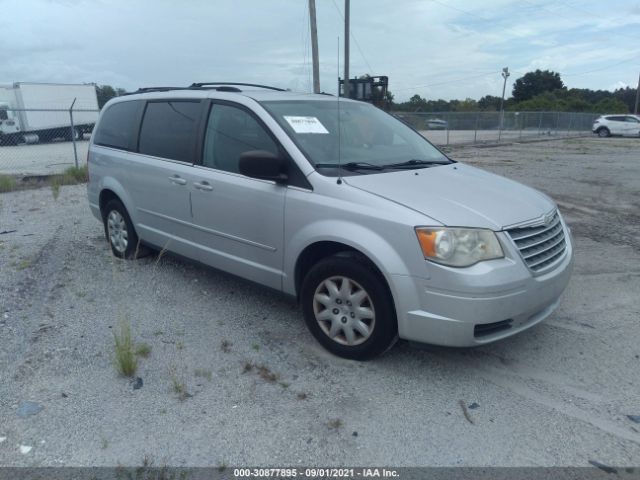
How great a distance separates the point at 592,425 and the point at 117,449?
8.51ft

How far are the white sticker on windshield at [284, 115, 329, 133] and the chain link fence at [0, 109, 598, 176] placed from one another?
18999mm

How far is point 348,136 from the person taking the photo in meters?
4.21

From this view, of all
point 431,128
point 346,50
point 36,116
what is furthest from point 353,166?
point 36,116

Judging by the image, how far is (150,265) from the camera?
18.7 feet

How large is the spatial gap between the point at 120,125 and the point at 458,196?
154 inches

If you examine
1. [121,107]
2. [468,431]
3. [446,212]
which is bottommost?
[468,431]

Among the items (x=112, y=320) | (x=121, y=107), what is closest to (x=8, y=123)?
(x=121, y=107)

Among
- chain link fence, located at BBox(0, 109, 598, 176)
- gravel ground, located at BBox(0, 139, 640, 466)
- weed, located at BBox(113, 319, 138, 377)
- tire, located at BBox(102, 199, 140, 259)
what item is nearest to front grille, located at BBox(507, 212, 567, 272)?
gravel ground, located at BBox(0, 139, 640, 466)

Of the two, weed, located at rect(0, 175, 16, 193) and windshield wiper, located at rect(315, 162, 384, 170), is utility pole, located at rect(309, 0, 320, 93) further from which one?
windshield wiper, located at rect(315, 162, 384, 170)

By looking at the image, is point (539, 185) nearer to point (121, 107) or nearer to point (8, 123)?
point (121, 107)

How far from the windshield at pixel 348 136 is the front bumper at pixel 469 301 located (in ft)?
3.66

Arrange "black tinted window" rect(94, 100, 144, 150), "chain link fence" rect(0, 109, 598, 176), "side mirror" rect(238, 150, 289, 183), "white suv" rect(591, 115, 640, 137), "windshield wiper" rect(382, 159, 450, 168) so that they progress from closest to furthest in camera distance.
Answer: "side mirror" rect(238, 150, 289, 183)
"windshield wiper" rect(382, 159, 450, 168)
"black tinted window" rect(94, 100, 144, 150)
"chain link fence" rect(0, 109, 598, 176)
"white suv" rect(591, 115, 640, 137)

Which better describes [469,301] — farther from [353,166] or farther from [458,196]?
[353,166]

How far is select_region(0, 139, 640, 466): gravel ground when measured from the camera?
8.89ft
